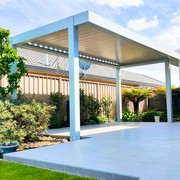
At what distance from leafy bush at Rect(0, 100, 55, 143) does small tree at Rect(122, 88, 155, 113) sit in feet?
35.2

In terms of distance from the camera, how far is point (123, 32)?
29.3ft

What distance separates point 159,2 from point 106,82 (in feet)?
28.6

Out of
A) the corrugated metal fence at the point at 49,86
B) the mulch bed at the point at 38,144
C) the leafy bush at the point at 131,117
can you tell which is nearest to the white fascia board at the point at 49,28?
the corrugated metal fence at the point at 49,86

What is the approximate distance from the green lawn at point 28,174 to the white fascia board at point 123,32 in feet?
16.0

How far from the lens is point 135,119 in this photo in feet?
55.2

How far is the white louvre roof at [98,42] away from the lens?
812 centimetres

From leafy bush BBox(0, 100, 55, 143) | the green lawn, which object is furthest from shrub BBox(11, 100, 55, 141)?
the green lawn

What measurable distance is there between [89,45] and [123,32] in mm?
2489

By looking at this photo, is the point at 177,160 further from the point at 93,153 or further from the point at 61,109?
the point at 61,109

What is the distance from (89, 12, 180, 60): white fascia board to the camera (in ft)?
25.1

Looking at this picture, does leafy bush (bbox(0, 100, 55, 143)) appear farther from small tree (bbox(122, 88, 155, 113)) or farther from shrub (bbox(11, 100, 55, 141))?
small tree (bbox(122, 88, 155, 113))

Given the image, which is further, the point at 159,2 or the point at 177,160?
the point at 159,2

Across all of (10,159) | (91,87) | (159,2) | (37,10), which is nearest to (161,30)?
(159,2)

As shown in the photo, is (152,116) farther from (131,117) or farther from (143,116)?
(131,117)
